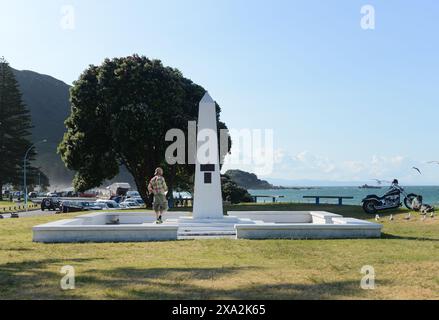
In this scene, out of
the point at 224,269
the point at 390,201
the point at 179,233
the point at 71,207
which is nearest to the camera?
the point at 224,269

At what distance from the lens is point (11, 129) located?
6212 cm

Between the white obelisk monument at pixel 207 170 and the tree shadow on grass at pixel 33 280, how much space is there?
342 inches

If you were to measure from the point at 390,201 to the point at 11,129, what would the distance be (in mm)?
49894

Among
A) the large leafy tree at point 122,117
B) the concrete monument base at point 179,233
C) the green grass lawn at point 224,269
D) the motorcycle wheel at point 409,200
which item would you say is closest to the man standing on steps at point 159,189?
the concrete monument base at point 179,233

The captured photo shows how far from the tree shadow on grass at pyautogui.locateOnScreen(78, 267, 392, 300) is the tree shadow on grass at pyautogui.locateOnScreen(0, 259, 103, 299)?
514 mm

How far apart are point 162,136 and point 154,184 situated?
17.1 meters

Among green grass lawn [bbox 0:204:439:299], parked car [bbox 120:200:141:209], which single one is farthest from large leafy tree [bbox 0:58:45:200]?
green grass lawn [bbox 0:204:439:299]

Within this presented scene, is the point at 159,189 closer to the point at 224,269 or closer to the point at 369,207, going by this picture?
the point at 224,269

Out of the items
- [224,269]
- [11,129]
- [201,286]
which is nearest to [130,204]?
[11,129]

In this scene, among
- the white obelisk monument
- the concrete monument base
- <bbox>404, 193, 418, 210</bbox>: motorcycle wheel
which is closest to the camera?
the concrete monument base

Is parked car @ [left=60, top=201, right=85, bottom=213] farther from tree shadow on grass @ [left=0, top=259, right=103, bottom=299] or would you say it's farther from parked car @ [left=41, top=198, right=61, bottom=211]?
tree shadow on grass @ [left=0, top=259, right=103, bottom=299]

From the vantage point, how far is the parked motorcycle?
2580cm

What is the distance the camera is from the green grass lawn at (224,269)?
22.1 feet
